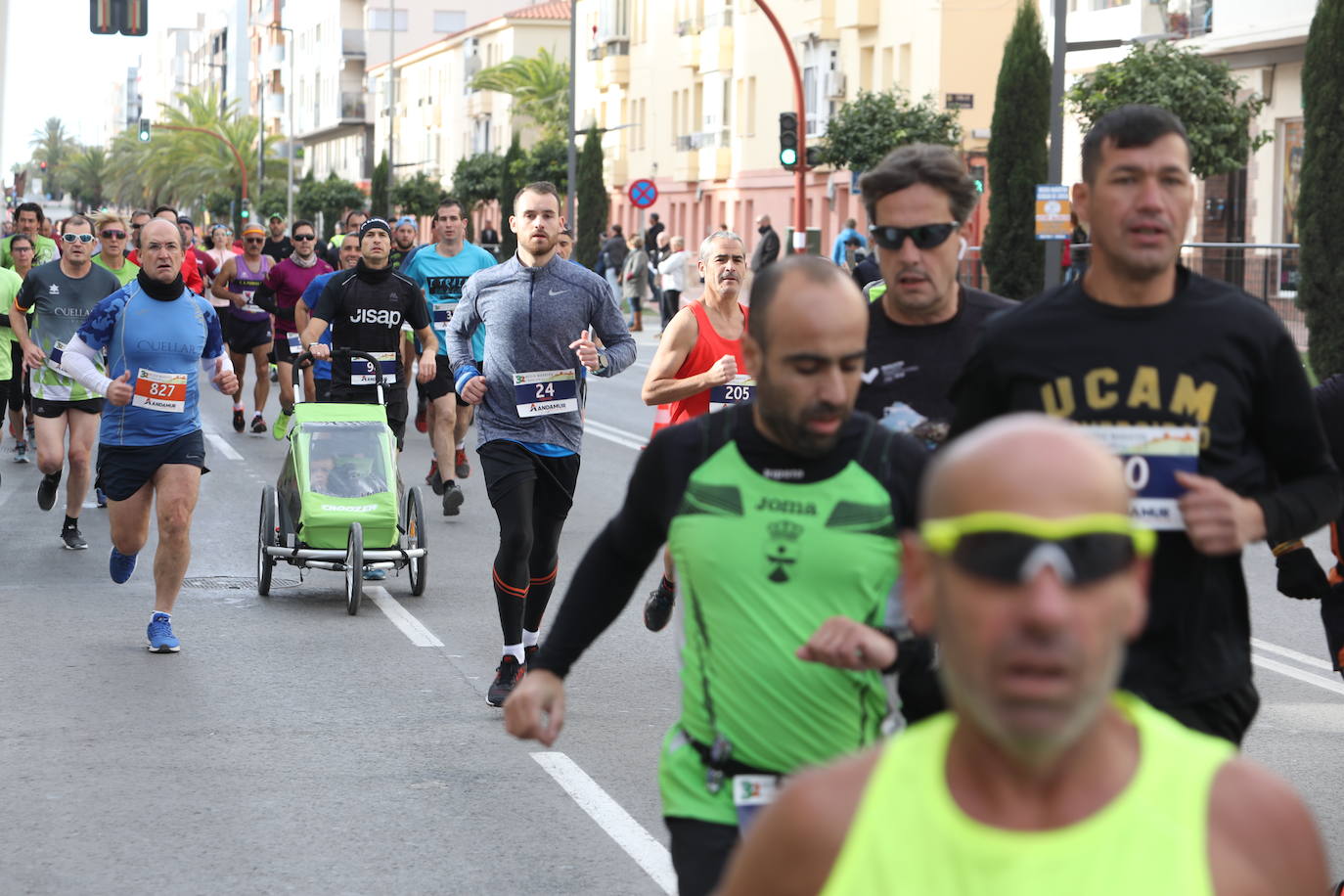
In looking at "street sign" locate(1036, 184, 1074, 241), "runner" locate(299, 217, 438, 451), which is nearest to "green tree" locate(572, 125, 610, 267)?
"street sign" locate(1036, 184, 1074, 241)

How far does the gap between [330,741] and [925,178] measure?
4.22 metres

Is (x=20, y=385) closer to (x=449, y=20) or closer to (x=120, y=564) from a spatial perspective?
(x=120, y=564)

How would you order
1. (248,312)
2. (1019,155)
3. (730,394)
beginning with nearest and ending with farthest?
(730,394) < (248,312) < (1019,155)

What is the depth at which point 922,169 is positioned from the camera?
466cm

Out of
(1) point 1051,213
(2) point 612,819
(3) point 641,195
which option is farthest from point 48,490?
(3) point 641,195

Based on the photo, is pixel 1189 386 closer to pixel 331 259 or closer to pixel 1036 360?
pixel 1036 360

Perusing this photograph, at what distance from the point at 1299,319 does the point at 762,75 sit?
122ft

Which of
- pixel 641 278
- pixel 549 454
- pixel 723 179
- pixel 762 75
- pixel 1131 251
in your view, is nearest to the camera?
pixel 1131 251

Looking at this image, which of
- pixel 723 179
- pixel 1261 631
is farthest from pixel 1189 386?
pixel 723 179

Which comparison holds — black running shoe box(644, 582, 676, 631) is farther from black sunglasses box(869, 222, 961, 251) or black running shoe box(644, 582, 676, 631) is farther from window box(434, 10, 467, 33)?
window box(434, 10, 467, 33)

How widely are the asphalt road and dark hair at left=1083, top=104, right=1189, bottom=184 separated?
294cm

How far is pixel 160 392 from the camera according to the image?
996cm

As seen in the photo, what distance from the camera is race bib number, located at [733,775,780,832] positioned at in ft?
11.7

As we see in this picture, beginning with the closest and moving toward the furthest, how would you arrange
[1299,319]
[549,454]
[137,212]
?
[549,454] < [137,212] < [1299,319]
